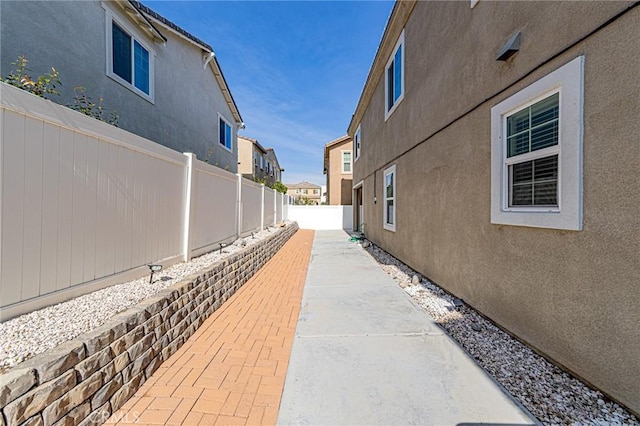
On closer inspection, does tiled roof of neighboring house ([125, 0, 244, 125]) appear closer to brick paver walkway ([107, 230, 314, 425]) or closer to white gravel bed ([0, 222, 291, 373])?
white gravel bed ([0, 222, 291, 373])

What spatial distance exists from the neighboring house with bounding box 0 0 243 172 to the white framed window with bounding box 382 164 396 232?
7.10 metres

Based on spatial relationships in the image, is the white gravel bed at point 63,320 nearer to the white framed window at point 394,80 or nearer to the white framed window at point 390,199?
the white framed window at point 390,199

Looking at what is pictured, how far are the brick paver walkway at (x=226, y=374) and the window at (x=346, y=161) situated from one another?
17.6m

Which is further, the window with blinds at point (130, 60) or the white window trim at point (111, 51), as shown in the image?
the window with blinds at point (130, 60)

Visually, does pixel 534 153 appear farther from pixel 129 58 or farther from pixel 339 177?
pixel 339 177

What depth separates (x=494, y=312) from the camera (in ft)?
11.6

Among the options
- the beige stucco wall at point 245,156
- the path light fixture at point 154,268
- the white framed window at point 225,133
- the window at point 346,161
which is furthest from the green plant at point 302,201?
the path light fixture at point 154,268

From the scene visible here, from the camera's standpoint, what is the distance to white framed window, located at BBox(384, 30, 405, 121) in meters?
7.33

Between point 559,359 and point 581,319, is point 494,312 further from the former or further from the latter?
point 581,319

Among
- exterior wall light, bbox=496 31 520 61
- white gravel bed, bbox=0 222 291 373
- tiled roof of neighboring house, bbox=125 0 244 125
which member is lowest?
white gravel bed, bbox=0 222 291 373

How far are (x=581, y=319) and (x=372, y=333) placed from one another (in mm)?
2078

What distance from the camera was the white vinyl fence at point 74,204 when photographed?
2.07 m

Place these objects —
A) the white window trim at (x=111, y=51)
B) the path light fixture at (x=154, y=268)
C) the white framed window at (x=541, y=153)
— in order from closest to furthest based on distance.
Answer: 1. the white framed window at (x=541, y=153)
2. the path light fixture at (x=154, y=268)
3. the white window trim at (x=111, y=51)

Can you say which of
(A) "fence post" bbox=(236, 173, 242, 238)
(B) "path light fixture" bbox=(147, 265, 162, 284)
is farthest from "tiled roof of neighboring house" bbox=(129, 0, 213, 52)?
(B) "path light fixture" bbox=(147, 265, 162, 284)
